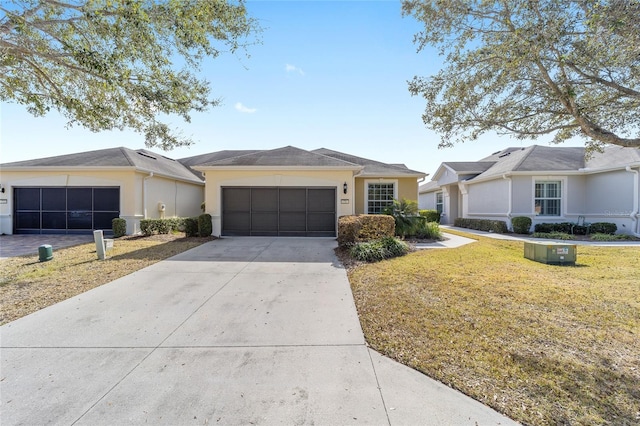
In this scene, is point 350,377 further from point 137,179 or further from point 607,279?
point 137,179

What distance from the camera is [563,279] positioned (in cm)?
605

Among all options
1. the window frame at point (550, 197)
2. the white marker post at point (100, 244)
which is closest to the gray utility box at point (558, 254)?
the window frame at point (550, 197)

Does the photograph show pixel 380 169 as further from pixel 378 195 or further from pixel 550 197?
pixel 550 197

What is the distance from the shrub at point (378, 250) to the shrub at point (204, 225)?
22.7 feet

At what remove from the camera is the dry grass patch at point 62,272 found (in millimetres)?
4843

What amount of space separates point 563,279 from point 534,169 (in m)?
10.8

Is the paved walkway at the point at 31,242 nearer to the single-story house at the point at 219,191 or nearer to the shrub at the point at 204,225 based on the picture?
the single-story house at the point at 219,191

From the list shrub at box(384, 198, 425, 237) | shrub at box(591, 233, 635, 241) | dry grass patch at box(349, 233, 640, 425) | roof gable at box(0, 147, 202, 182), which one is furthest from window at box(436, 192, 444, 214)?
roof gable at box(0, 147, 202, 182)

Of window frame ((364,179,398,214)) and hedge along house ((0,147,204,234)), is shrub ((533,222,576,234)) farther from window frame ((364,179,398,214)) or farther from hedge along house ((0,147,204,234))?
hedge along house ((0,147,204,234))

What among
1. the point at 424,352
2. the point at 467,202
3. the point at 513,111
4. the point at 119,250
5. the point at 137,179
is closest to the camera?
the point at 424,352

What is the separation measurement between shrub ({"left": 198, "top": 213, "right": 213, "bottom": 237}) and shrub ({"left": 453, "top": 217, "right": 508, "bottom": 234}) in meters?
14.6

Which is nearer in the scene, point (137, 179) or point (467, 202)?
point (137, 179)

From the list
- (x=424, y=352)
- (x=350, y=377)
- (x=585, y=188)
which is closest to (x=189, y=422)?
(x=350, y=377)

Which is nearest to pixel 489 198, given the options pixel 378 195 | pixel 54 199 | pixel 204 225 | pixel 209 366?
pixel 378 195
